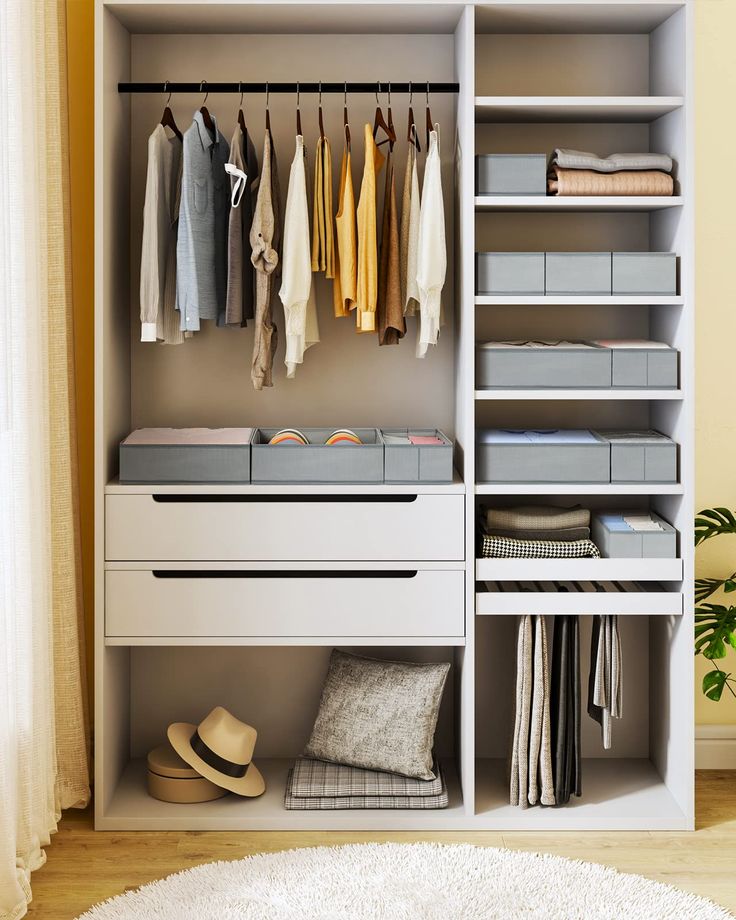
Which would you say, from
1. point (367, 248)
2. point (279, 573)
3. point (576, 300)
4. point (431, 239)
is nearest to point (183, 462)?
point (279, 573)

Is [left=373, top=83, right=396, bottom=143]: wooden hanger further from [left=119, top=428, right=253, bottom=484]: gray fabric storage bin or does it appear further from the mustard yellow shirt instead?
[left=119, top=428, right=253, bottom=484]: gray fabric storage bin

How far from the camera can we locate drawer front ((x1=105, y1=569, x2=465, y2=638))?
2699 mm

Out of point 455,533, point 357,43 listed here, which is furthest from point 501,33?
point 455,533

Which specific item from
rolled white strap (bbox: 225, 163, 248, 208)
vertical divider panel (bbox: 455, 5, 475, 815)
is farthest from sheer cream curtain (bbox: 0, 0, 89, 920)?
vertical divider panel (bbox: 455, 5, 475, 815)

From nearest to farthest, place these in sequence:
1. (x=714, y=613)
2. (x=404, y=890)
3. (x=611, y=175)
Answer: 1. (x=404, y=890)
2. (x=611, y=175)
3. (x=714, y=613)

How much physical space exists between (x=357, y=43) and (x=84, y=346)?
1215mm

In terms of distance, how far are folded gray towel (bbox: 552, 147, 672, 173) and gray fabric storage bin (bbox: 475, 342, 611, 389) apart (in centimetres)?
48

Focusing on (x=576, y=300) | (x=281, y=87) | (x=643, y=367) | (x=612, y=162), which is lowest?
(x=643, y=367)

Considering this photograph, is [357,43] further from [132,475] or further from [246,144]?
[132,475]

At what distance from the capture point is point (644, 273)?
8.75ft

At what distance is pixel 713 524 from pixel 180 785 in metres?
1.70

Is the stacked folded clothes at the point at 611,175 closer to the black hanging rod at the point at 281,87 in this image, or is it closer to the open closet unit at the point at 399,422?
the open closet unit at the point at 399,422

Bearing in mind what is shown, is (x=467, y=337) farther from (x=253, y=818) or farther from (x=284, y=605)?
(x=253, y=818)

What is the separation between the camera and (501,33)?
291 cm
